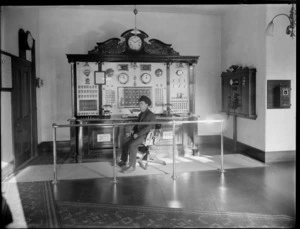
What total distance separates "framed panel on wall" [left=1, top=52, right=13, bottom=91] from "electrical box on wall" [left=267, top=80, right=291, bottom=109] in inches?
189

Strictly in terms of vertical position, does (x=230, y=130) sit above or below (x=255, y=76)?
below

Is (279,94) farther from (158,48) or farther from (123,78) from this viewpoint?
(123,78)

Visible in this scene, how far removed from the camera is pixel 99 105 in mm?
7102

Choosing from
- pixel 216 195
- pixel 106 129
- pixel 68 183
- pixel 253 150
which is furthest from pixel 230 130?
pixel 68 183

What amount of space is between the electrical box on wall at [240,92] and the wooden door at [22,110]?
458 cm

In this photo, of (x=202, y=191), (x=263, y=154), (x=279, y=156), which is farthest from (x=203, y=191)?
(x=279, y=156)

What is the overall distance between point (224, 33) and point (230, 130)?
2604mm

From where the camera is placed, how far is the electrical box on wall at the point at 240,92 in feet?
20.6

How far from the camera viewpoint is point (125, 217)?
3322mm

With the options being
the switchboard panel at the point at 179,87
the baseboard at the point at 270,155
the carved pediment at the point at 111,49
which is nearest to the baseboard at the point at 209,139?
the switchboard panel at the point at 179,87

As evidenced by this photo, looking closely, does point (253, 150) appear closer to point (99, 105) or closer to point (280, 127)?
point (280, 127)

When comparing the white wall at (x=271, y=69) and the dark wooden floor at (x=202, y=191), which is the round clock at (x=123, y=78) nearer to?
the white wall at (x=271, y=69)

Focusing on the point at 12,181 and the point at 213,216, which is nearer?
the point at 213,216

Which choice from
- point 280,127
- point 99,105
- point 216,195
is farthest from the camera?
point 99,105
